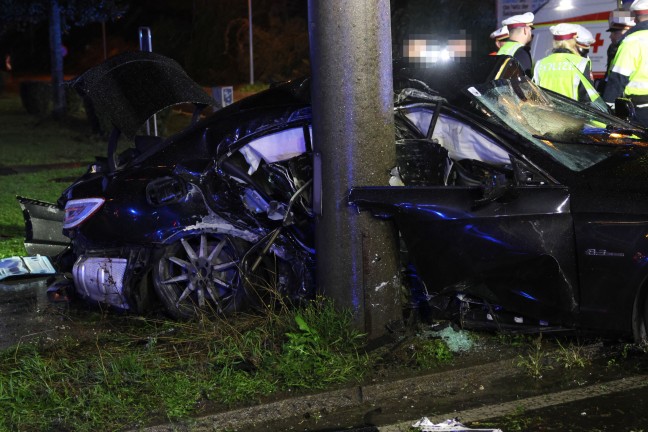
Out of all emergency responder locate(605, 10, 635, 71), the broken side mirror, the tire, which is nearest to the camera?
the tire

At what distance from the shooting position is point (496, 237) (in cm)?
509

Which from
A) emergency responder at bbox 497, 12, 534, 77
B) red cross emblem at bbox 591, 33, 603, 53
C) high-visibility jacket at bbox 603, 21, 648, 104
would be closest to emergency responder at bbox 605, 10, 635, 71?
emergency responder at bbox 497, 12, 534, 77

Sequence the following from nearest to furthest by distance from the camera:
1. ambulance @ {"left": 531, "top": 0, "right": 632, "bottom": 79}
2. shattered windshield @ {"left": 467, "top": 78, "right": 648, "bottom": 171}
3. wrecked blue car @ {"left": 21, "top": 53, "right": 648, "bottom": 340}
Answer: wrecked blue car @ {"left": 21, "top": 53, "right": 648, "bottom": 340} < shattered windshield @ {"left": 467, "top": 78, "right": 648, "bottom": 171} < ambulance @ {"left": 531, "top": 0, "right": 632, "bottom": 79}

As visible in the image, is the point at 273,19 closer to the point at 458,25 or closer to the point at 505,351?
the point at 458,25

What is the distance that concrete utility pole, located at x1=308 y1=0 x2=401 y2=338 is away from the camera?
5.19 metres

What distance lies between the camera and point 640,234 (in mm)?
4859

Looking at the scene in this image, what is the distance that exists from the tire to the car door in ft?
3.80

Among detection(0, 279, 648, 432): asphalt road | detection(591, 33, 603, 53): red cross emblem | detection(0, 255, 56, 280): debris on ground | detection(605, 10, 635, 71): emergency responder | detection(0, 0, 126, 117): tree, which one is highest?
detection(0, 0, 126, 117): tree

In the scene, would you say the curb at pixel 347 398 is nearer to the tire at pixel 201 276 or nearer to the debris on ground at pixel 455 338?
the debris on ground at pixel 455 338

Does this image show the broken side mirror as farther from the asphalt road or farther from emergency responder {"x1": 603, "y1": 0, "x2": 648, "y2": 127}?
the asphalt road

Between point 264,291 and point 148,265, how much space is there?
76 centimetres

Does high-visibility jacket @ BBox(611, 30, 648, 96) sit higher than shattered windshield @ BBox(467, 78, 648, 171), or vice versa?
high-visibility jacket @ BBox(611, 30, 648, 96)

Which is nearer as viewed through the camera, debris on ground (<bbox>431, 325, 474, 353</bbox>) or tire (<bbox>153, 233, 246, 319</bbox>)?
debris on ground (<bbox>431, 325, 474, 353</bbox>)

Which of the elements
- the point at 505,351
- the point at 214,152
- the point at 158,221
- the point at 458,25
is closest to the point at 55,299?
the point at 158,221
